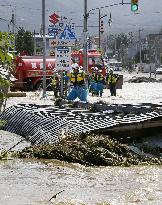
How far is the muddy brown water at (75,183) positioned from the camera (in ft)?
26.9

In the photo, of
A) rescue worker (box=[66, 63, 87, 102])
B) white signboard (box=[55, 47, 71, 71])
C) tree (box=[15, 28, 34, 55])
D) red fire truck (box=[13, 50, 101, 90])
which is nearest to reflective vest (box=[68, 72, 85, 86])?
rescue worker (box=[66, 63, 87, 102])

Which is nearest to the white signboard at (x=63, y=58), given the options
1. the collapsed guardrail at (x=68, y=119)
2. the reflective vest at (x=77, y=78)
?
the reflective vest at (x=77, y=78)

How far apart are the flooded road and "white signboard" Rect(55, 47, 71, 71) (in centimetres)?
1531

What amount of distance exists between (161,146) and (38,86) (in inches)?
1024

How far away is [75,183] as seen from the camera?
31.2 ft

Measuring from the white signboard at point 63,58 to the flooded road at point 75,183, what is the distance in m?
15.3

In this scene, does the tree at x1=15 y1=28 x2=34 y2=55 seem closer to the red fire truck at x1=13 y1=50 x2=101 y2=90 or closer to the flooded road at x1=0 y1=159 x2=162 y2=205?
the red fire truck at x1=13 y1=50 x2=101 y2=90

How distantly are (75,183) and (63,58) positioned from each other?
57.3 ft

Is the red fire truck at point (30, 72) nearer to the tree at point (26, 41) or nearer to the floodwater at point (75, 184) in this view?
the floodwater at point (75, 184)

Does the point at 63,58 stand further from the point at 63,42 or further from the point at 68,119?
the point at 68,119

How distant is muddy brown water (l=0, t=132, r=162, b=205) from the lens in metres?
8.20

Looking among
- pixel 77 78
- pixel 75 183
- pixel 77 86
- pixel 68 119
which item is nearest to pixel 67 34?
pixel 77 78

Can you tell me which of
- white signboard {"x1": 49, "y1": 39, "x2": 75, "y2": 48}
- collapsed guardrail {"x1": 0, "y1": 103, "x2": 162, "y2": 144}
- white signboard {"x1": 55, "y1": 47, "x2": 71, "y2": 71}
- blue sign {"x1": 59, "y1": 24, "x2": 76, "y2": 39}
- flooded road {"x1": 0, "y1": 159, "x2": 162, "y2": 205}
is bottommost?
flooded road {"x1": 0, "y1": 159, "x2": 162, "y2": 205}

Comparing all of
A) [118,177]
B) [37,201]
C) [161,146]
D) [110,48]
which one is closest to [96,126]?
[161,146]
